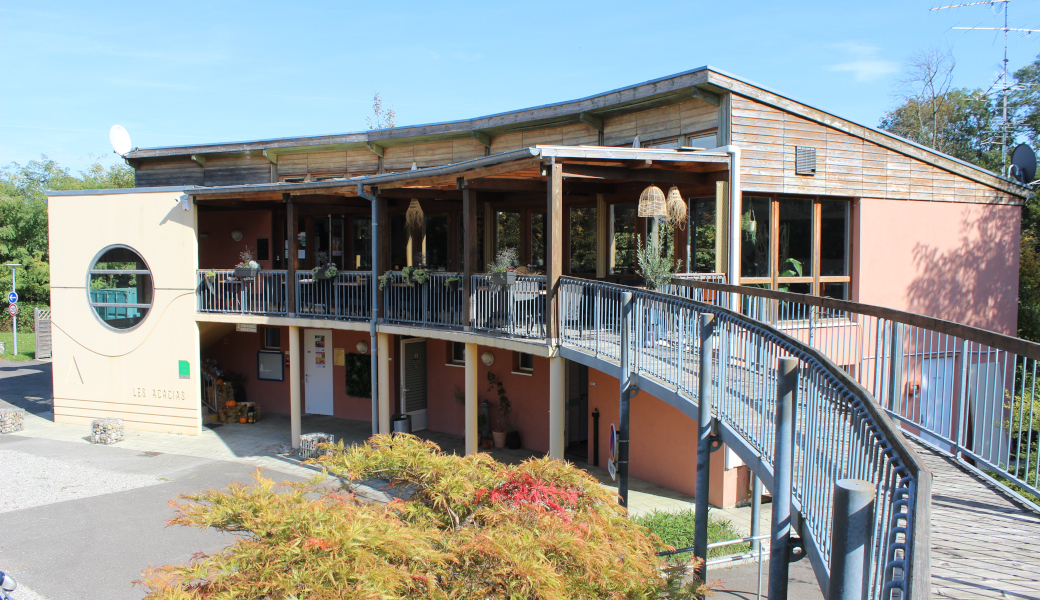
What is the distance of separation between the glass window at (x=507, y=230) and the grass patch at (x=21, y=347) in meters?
23.8

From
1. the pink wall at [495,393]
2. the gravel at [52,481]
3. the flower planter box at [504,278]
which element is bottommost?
the gravel at [52,481]

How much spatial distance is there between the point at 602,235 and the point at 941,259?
6594 mm

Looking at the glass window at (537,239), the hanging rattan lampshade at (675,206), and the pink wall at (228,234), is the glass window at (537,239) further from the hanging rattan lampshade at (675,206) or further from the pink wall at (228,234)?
the pink wall at (228,234)

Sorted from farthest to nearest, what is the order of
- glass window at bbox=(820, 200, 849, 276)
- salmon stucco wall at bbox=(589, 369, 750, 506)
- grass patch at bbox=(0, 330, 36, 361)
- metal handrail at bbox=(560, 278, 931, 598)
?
1. grass patch at bbox=(0, 330, 36, 361)
2. glass window at bbox=(820, 200, 849, 276)
3. salmon stucco wall at bbox=(589, 369, 750, 506)
4. metal handrail at bbox=(560, 278, 931, 598)

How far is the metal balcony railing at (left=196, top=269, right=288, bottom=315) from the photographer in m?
16.0

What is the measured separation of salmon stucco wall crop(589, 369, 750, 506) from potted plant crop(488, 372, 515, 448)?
226cm

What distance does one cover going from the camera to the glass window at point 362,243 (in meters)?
18.3

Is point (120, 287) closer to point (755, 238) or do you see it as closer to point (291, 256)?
point (291, 256)

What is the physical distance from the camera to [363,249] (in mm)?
18500

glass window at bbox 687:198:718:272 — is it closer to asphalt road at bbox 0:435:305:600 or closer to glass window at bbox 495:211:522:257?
glass window at bbox 495:211:522:257

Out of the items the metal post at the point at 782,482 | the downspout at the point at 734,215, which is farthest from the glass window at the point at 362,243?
the metal post at the point at 782,482

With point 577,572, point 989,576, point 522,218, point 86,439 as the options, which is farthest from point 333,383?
point 989,576

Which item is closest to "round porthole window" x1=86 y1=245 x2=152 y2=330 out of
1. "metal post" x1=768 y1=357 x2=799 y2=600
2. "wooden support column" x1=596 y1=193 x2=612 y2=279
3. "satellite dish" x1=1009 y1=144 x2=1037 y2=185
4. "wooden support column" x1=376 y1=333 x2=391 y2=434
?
"wooden support column" x1=376 y1=333 x2=391 y2=434

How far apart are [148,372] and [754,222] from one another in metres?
14.4
